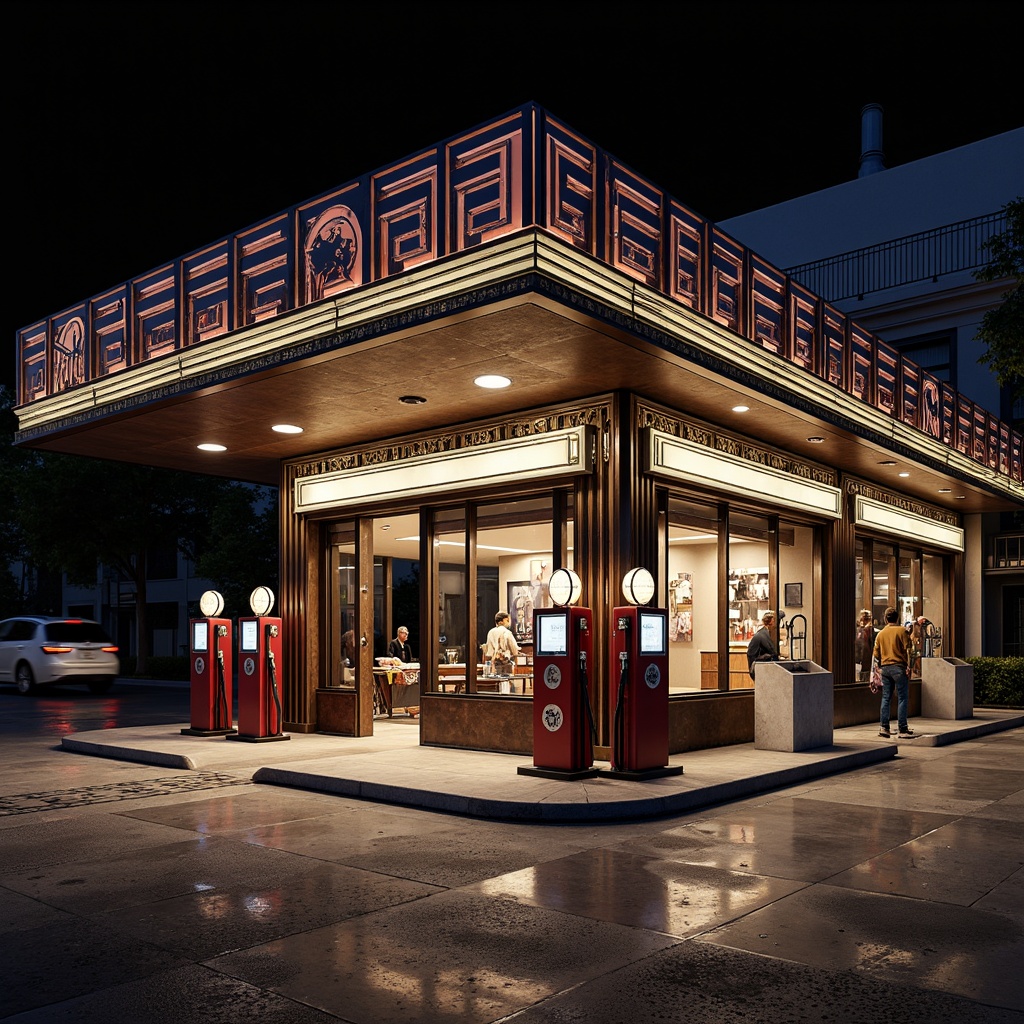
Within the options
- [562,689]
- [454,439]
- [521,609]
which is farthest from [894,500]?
[562,689]

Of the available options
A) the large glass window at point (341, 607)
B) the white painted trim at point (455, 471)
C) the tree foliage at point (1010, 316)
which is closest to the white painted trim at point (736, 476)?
the white painted trim at point (455, 471)

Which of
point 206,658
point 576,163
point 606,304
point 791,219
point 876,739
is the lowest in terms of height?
point 876,739

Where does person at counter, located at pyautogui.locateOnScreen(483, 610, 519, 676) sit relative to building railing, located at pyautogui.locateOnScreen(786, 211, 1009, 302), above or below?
below

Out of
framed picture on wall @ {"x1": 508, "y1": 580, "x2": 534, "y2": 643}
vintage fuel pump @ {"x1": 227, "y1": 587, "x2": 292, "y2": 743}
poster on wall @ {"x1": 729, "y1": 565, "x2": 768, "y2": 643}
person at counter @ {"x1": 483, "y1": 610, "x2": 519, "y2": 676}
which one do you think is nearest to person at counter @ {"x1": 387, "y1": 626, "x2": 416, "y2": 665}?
vintage fuel pump @ {"x1": 227, "y1": 587, "x2": 292, "y2": 743}

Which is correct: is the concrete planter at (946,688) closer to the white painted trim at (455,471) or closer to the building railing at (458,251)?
the building railing at (458,251)

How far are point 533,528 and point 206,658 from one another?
5.21 m

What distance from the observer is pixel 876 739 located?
45.9 ft

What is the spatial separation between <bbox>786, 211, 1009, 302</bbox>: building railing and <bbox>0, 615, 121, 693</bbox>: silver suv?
2014cm

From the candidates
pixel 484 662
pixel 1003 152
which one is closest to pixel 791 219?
pixel 1003 152

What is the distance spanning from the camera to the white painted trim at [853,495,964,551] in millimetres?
16859

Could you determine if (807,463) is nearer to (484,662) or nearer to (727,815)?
(484,662)

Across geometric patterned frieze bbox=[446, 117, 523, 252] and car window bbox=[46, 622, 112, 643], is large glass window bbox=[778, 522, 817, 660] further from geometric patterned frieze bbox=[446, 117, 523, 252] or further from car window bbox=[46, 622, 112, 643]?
car window bbox=[46, 622, 112, 643]

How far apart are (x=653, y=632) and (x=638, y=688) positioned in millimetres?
610

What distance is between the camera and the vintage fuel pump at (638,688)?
973cm
